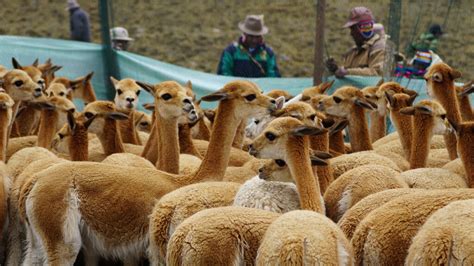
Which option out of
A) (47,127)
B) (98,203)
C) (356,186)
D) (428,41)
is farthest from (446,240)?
(428,41)

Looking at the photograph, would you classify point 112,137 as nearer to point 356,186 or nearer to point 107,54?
point 356,186

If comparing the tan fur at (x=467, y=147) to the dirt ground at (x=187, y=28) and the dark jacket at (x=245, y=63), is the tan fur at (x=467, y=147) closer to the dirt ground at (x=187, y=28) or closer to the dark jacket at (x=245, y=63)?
the dark jacket at (x=245, y=63)

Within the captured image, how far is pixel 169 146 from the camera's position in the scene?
9.62 metres

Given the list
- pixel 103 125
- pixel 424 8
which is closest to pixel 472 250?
pixel 103 125

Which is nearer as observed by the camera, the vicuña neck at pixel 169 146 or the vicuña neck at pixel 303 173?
the vicuña neck at pixel 303 173

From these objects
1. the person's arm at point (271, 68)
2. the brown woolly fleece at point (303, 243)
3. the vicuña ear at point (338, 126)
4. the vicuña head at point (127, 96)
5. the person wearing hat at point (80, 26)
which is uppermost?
the brown woolly fleece at point (303, 243)

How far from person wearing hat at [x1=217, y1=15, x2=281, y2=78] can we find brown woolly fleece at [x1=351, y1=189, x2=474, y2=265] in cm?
911

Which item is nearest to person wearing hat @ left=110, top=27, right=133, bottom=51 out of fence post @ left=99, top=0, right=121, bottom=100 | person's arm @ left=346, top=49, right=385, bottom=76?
A: fence post @ left=99, top=0, right=121, bottom=100

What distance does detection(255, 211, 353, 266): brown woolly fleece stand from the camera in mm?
6051

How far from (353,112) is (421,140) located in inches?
44.1

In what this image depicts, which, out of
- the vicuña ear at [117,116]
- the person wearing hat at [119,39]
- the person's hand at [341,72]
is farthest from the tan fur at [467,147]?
the person wearing hat at [119,39]

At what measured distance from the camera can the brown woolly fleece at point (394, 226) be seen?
6.61 m

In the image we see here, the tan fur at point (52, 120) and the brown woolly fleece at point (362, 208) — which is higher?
the brown woolly fleece at point (362, 208)

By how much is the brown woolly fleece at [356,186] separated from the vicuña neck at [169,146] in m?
1.78
